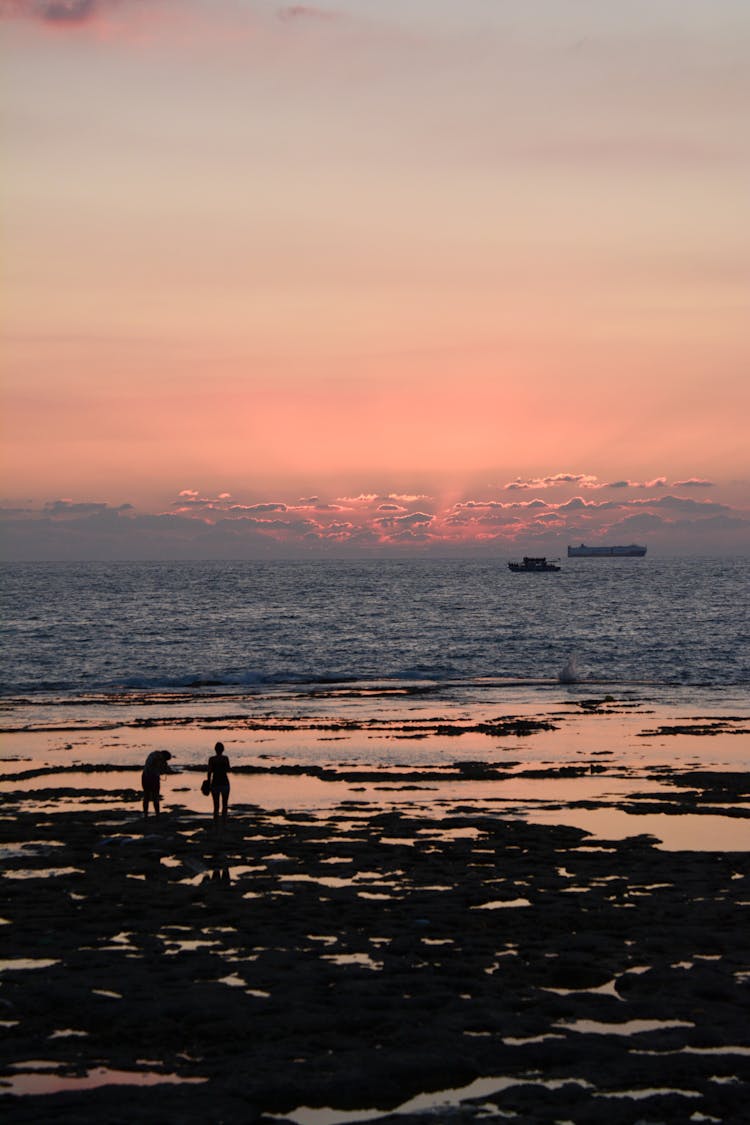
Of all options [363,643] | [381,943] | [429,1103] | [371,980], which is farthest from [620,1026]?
[363,643]

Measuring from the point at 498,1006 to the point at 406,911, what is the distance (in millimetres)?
4628

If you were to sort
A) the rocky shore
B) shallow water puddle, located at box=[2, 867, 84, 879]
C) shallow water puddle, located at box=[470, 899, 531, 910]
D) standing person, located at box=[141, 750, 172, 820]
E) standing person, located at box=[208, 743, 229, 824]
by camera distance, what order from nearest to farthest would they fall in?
the rocky shore
shallow water puddle, located at box=[470, 899, 531, 910]
shallow water puddle, located at box=[2, 867, 84, 879]
standing person, located at box=[208, 743, 229, 824]
standing person, located at box=[141, 750, 172, 820]

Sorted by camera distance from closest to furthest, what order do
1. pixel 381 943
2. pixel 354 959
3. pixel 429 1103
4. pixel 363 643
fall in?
pixel 429 1103, pixel 354 959, pixel 381 943, pixel 363 643

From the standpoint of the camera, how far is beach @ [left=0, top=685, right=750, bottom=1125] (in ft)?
41.3

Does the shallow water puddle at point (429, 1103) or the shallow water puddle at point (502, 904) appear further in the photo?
the shallow water puddle at point (502, 904)

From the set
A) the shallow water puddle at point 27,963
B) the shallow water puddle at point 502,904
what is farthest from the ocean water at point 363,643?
the shallow water puddle at point 27,963

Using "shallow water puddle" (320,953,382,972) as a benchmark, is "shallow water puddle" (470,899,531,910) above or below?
below

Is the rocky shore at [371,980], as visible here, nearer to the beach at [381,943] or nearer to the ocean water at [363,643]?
the beach at [381,943]

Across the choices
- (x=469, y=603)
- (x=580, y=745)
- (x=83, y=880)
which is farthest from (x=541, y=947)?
(x=469, y=603)

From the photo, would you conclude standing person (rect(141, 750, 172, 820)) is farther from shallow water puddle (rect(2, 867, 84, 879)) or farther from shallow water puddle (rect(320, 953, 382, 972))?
shallow water puddle (rect(320, 953, 382, 972))

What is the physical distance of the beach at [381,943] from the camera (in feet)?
41.3

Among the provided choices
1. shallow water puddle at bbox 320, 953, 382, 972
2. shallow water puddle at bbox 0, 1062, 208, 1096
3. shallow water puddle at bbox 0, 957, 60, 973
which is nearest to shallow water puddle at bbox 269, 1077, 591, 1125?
shallow water puddle at bbox 0, 1062, 208, 1096

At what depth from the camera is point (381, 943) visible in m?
17.5

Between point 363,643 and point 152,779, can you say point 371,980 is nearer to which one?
point 152,779
